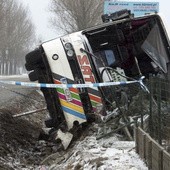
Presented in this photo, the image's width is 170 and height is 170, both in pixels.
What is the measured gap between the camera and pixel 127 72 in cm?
1062

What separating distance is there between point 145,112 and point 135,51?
343 cm

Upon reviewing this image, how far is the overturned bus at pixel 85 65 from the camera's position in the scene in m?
9.09

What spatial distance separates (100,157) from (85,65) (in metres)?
2.74

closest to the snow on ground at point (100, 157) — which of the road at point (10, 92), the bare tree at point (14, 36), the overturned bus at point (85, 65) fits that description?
the overturned bus at point (85, 65)

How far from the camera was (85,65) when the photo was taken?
9.17 metres

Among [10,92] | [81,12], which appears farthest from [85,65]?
[81,12]

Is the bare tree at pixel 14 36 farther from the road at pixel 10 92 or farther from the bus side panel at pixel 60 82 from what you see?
the bus side panel at pixel 60 82

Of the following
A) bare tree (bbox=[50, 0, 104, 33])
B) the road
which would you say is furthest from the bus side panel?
bare tree (bbox=[50, 0, 104, 33])

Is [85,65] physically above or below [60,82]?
above

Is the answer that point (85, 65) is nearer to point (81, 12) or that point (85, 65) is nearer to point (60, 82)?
point (60, 82)

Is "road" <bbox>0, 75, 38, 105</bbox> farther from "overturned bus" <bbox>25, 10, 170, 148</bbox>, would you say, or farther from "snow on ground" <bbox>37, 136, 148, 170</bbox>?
"snow on ground" <bbox>37, 136, 148, 170</bbox>

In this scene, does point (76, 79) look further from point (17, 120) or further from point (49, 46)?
point (17, 120)

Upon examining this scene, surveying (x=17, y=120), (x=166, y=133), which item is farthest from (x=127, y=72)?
(x=166, y=133)

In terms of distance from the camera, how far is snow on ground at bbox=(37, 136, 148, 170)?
6.36 metres
